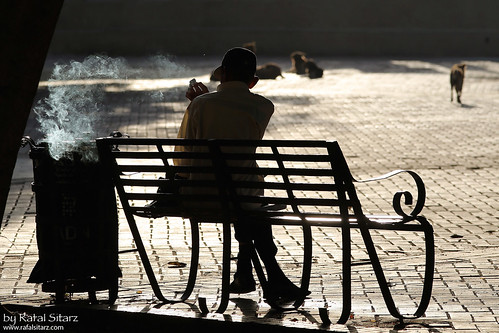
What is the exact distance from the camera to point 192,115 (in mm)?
5621

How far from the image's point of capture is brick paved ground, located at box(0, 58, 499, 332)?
5531mm

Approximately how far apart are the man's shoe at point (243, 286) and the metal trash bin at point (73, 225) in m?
0.77

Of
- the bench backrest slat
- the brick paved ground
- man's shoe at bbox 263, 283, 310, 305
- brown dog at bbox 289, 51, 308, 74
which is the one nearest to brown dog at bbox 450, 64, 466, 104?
the brick paved ground

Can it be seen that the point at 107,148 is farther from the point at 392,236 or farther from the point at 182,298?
the point at 392,236

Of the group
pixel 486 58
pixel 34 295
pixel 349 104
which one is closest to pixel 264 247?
pixel 34 295

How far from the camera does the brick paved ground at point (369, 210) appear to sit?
218 inches

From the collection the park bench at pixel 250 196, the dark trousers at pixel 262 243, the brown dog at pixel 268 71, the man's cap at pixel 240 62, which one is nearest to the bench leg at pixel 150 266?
the park bench at pixel 250 196

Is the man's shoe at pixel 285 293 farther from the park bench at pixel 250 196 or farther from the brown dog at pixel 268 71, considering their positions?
the brown dog at pixel 268 71

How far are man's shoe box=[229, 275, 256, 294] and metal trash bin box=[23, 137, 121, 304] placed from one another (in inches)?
30.2

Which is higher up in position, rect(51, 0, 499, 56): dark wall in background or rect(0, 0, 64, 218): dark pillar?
rect(0, 0, 64, 218): dark pillar

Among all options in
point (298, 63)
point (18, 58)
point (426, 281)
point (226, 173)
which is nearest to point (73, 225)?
point (226, 173)

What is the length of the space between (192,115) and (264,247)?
866 millimetres

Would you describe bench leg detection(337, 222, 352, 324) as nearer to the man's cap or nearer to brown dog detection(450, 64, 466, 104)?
the man's cap

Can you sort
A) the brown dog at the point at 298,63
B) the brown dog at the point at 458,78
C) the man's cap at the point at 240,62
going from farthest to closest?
the brown dog at the point at 298,63
the brown dog at the point at 458,78
the man's cap at the point at 240,62
